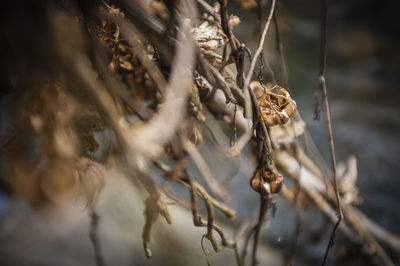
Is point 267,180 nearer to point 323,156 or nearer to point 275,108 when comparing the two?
point 275,108

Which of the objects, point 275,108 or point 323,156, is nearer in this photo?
point 275,108

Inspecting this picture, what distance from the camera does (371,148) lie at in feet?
3.55

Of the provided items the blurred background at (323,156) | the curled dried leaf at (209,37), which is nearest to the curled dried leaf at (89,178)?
the blurred background at (323,156)

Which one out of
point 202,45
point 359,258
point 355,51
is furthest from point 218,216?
point 355,51

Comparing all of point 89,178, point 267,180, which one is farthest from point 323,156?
point 89,178

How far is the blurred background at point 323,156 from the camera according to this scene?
493 millimetres

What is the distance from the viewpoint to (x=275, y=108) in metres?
0.28

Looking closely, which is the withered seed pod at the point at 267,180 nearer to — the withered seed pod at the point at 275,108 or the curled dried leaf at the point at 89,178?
the withered seed pod at the point at 275,108

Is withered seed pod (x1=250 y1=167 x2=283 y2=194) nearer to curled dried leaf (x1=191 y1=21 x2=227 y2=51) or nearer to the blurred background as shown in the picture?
the blurred background

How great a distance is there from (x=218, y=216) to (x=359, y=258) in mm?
383

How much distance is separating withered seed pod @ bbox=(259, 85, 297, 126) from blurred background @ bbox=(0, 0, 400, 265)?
101 millimetres

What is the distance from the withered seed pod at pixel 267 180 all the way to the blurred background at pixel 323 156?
2.0 inches

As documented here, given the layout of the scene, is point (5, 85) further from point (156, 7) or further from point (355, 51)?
point (355, 51)

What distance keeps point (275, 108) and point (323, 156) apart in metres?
0.87
